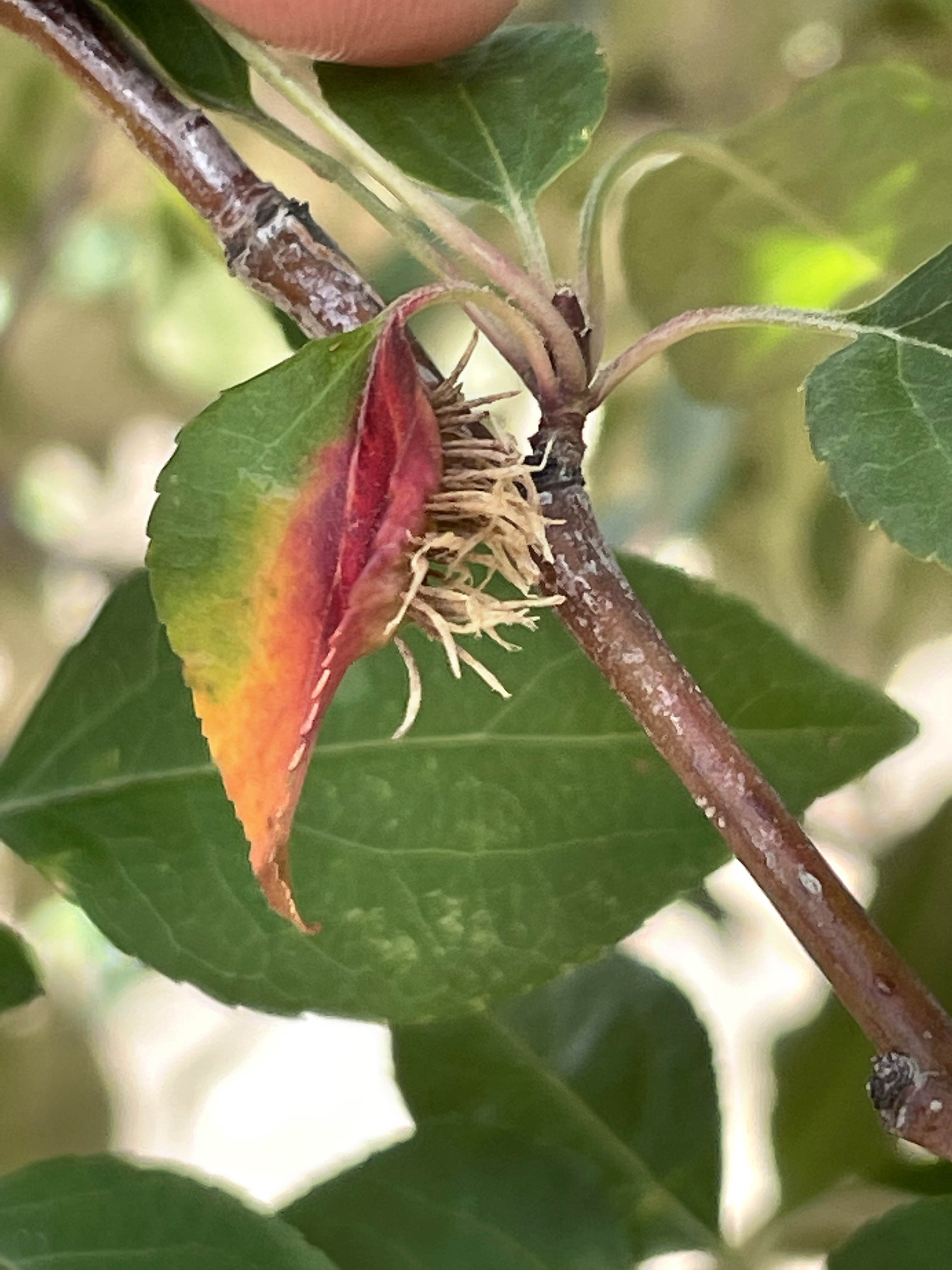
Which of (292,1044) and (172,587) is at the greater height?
(172,587)

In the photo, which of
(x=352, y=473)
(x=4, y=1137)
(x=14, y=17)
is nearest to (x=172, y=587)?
(x=352, y=473)

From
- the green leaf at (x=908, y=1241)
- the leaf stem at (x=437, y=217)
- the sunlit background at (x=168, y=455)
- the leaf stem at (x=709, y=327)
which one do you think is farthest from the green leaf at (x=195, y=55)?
the green leaf at (x=908, y=1241)

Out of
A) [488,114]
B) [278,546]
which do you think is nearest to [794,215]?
[488,114]

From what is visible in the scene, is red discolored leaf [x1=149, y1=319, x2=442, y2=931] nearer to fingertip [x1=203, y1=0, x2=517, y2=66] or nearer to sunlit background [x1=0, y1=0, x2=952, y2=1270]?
fingertip [x1=203, y1=0, x2=517, y2=66]

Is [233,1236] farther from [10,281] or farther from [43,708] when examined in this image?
[10,281]

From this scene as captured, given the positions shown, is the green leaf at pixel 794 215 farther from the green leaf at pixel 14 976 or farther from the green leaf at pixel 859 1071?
the green leaf at pixel 14 976

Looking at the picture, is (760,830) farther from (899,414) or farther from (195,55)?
(195,55)
